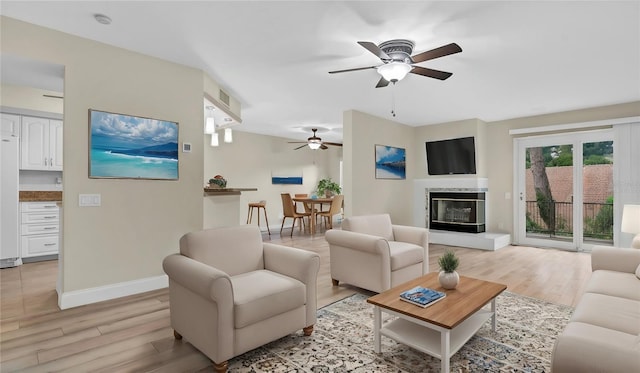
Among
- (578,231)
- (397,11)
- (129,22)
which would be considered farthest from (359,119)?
(578,231)

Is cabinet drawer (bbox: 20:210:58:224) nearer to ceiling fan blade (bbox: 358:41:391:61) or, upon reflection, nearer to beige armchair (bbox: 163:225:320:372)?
beige armchair (bbox: 163:225:320:372)

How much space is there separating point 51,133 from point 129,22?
10.8 feet

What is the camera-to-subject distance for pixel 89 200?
10.1 ft

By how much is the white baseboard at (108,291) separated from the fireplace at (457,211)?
5.39 m

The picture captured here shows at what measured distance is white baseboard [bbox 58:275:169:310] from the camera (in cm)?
294

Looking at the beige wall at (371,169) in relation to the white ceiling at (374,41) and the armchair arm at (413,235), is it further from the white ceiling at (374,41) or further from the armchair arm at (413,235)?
the armchair arm at (413,235)

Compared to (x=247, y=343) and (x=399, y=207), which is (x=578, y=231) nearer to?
(x=399, y=207)

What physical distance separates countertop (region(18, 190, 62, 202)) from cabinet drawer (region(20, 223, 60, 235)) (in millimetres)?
374

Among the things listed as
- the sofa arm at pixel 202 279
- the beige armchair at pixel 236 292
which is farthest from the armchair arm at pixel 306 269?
the sofa arm at pixel 202 279

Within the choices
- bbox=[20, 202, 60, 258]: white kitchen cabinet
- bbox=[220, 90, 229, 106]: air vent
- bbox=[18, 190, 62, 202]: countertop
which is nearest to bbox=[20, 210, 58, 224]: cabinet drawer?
bbox=[20, 202, 60, 258]: white kitchen cabinet

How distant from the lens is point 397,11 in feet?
8.16

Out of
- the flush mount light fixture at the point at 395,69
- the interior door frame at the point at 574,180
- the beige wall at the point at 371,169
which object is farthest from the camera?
the beige wall at the point at 371,169

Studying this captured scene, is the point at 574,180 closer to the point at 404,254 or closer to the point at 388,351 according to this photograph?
the point at 404,254

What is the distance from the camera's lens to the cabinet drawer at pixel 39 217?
453 centimetres
